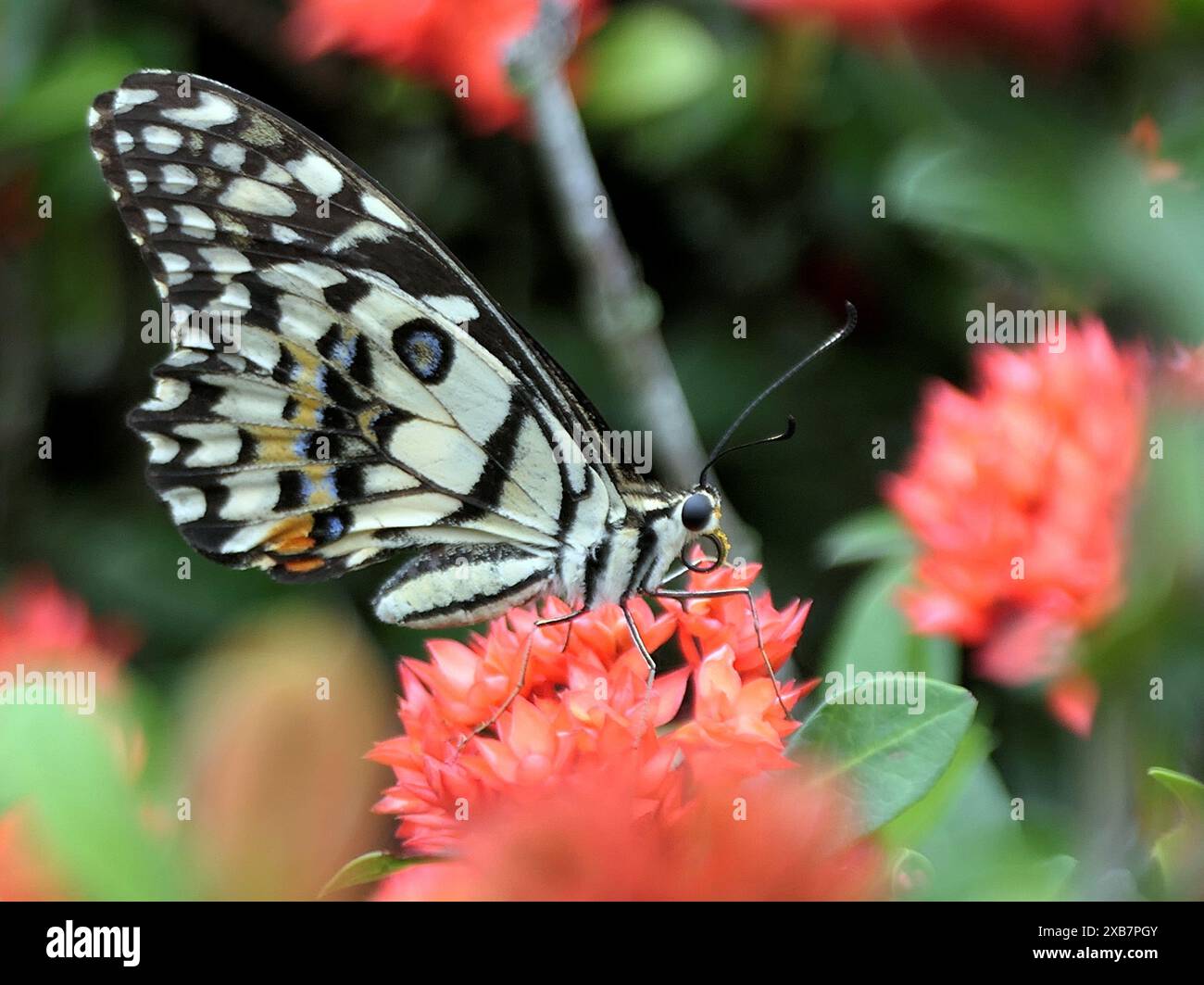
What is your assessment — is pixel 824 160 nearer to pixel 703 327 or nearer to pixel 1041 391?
pixel 703 327

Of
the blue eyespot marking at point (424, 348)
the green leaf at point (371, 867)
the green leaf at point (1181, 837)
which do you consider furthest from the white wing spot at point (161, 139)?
the green leaf at point (1181, 837)

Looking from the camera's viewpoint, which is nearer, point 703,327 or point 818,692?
point 818,692

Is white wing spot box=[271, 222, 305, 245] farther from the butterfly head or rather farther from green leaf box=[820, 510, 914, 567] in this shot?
green leaf box=[820, 510, 914, 567]

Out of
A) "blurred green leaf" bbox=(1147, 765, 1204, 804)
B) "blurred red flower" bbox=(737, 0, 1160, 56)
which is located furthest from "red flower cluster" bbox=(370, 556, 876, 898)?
"blurred red flower" bbox=(737, 0, 1160, 56)

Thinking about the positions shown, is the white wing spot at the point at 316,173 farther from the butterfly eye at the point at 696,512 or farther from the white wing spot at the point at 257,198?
the butterfly eye at the point at 696,512

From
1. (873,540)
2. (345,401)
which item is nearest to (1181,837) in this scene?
(873,540)
